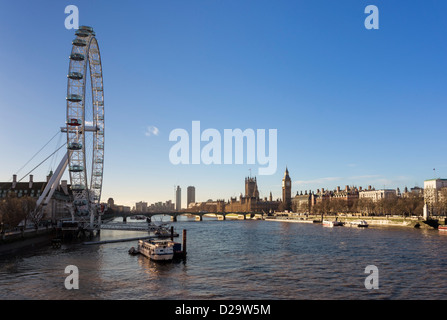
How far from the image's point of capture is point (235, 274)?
41.8 metres

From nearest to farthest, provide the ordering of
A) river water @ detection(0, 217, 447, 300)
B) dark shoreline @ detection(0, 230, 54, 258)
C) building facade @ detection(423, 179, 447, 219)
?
river water @ detection(0, 217, 447, 300) → dark shoreline @ detection(0, 230, 54, 258) → building facade @ detection(423, 179, 447, 219)

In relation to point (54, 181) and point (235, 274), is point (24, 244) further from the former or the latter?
point (235, 274)

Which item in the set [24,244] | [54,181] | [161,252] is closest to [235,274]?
[161,252]

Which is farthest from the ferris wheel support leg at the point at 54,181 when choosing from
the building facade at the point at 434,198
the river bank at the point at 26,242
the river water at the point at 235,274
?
the building facade at the point at 434,198

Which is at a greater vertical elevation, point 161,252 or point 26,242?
point 161,252

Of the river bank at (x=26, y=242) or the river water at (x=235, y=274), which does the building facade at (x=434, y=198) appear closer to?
the river water at (x=235, y=274)

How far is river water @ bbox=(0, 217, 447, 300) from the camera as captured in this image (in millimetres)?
32969

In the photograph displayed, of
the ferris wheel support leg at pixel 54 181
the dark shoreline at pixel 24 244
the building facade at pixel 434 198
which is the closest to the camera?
the dark shoreline at pixel 24 244

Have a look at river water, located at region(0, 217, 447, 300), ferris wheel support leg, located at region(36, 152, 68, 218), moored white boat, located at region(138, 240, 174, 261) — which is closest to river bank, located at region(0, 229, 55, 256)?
river water, located at region(0, 217, 447, 300)

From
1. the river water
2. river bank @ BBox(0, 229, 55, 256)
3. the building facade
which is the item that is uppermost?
the building facade

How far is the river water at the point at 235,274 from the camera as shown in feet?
108

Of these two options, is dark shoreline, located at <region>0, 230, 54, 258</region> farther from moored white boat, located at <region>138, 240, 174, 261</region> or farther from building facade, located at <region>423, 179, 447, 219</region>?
building facade, located at <region>423, 179, 447, 219</region>

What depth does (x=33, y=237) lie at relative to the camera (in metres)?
68.6
